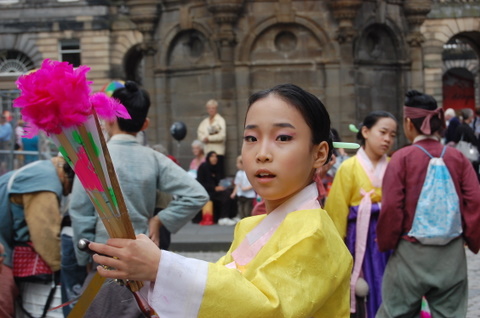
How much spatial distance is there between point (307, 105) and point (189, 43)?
12.2m

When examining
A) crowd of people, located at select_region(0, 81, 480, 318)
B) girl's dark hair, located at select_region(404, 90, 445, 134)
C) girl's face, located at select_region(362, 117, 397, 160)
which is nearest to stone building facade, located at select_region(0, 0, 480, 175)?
crowd of people, located at select_region(0, 81, 480, 318)

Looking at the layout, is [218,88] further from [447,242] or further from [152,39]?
[447,242]

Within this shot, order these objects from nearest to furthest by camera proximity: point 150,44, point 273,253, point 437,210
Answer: point 273,253 → point 437,210 → point 150,44

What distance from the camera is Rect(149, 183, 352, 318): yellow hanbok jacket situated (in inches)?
80.9

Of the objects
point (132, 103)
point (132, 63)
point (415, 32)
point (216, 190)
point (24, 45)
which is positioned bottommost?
point (216, 190)

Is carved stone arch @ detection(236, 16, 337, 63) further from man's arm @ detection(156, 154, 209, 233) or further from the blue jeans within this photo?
man's arm @ detection(156, 154, 209, 233)

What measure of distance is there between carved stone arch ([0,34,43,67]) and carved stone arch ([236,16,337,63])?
28656mm

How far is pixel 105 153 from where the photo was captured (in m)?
1.97

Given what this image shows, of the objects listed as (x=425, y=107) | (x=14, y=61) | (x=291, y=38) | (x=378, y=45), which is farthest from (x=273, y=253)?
(x=14, y=61)

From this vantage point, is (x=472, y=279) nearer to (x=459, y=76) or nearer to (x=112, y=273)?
(x=112, y=273)

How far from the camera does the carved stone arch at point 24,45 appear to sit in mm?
40219

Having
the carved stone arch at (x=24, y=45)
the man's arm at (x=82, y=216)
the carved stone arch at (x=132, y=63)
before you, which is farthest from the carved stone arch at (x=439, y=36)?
the man's arm at (x=82, y=216)

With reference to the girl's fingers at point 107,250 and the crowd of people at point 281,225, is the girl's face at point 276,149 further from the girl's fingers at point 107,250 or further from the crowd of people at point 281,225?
the girl's fingers at point 107,250

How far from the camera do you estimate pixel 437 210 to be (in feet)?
16.9
